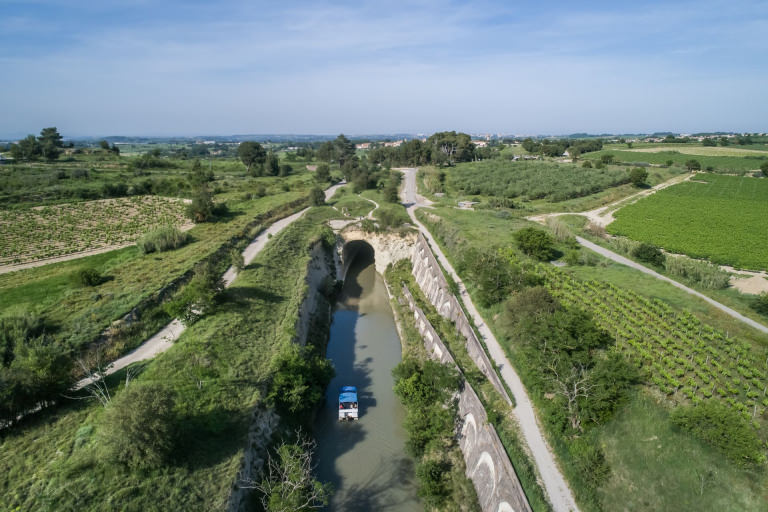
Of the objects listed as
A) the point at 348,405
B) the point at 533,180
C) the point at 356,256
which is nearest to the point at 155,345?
the point at 348,405

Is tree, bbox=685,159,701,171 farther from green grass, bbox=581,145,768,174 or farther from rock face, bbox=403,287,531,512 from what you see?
rock face, bbox=403,287,531,512

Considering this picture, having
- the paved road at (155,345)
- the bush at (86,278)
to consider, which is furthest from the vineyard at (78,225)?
the paved road at (155,345)

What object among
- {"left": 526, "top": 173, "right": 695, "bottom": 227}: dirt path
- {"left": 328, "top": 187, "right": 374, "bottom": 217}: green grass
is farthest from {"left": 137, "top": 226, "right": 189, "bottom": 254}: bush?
{"left": 526, "top": 173, "right": 695, "bottom": 227}: dirt path

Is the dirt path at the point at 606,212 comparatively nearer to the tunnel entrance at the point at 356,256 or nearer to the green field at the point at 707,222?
the green field at the point at 707,222

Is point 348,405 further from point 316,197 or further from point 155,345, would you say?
point 316,197

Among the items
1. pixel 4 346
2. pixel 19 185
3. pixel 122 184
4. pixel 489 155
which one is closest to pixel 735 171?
pixel 489 155

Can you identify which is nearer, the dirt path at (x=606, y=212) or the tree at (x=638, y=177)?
the dirt path at (x=606, y=212)

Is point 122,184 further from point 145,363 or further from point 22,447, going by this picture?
point 22,447
